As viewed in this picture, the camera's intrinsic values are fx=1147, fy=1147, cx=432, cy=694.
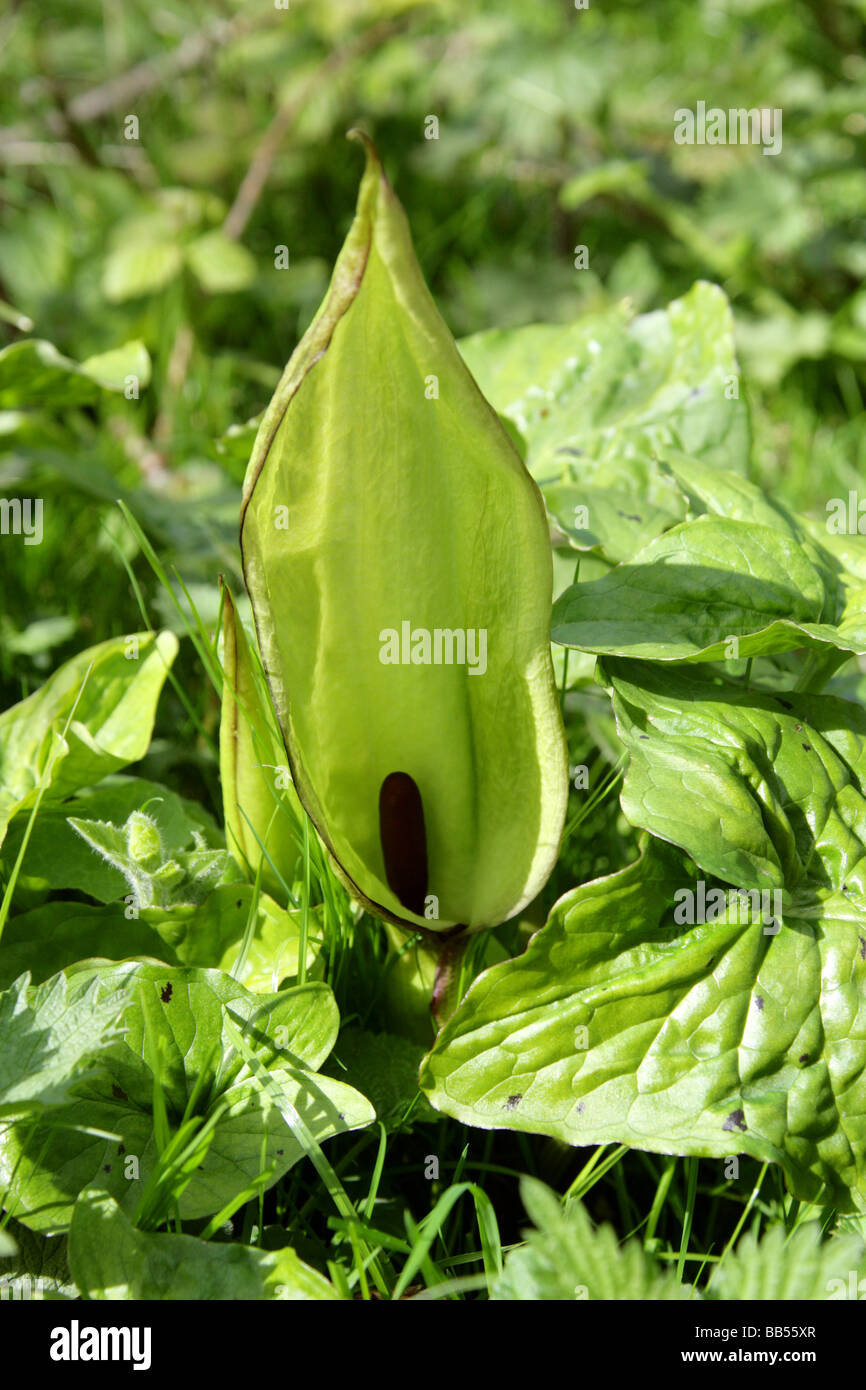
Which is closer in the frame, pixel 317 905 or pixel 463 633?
pixel 463 633

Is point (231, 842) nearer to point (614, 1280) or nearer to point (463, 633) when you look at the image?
point (463, 633)

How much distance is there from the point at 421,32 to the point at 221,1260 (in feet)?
11.3

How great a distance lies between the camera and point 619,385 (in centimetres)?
179

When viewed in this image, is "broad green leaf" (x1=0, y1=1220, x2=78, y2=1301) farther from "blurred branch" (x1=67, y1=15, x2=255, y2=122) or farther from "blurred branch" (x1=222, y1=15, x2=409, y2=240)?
"blurred branch" (x1=67, y1=15, x2=255, y2=122)

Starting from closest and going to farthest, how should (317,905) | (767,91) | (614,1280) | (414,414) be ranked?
(614,1280) < (414,414) < (317,905) < (767,91)

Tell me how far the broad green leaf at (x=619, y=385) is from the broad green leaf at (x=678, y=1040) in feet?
2.35

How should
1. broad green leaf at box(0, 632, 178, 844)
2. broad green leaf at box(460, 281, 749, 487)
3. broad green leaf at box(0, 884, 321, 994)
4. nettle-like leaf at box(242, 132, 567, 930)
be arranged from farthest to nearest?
broad green leaf at box(460, 281, 749, 487), broad green leaf at box(0, 632, 178, 844), broad green leaf at box(0, 884, 321, 994), nettle-like leaf at box(242, 132, 567, 930)

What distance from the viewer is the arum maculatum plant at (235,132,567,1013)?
1018mm

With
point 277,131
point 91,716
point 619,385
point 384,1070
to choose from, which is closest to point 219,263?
point 277,131

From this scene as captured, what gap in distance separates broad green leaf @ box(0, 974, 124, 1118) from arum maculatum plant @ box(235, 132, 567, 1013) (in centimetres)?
26

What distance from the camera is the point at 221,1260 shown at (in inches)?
38.7

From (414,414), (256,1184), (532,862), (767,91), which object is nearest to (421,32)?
(767,91)

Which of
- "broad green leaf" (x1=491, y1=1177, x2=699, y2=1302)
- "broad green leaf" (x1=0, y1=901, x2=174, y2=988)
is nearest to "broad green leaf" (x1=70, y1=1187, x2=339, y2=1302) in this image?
"broad green leaf" (x1=491, y1=1177, x2=699, y2=1302)

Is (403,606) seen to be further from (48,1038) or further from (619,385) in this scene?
(619,385)
